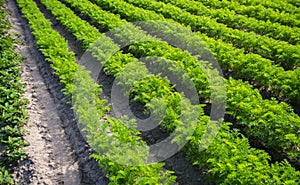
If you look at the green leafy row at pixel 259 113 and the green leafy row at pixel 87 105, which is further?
the green leafy row at pixel 259 113

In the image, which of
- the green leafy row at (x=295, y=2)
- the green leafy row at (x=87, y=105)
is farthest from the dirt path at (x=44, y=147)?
the green leafy row at (x=295, y=2)

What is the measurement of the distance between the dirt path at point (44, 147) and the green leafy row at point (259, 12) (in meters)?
8.53

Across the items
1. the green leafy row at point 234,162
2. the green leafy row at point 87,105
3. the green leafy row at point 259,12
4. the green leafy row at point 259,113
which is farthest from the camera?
the green leafy row at point 259,12

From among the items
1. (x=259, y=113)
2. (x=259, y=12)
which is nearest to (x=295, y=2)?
(x=259, y=12)

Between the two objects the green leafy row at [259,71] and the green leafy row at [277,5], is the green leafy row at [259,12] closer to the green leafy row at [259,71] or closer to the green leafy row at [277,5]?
the green leafy row at [277,5]

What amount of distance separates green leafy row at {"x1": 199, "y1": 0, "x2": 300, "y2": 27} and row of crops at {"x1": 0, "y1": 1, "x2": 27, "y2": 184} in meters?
8.61

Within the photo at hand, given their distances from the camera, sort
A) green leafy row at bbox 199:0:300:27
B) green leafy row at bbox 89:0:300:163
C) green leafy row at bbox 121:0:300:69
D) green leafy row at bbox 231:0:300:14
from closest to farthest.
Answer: green leafy row at bbox 89:0:300:163 < green leafy row at bbox 121:0:300:69 < green leafy row at bbox 199:0:300:27 < green leafy row at bbox 231:0:300:14

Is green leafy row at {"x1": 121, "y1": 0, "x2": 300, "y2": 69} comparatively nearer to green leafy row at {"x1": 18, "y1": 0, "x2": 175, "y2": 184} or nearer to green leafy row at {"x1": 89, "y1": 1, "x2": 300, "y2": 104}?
green leafy row at {"x1": 89, "y1": 1, "x2": 300, "y2": 104}

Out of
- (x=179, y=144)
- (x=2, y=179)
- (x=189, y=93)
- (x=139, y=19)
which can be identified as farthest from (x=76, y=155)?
(x=139, y=19)

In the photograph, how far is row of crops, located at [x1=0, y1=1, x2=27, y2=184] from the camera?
6.50 m

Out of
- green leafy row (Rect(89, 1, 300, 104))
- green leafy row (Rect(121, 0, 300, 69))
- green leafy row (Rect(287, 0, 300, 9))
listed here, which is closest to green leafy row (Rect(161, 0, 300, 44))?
green leafy row (Rect(121, 0, 300, 69))

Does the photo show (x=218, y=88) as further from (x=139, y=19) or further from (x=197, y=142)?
(x=139, y=19)

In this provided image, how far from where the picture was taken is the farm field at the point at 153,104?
19.0 ft

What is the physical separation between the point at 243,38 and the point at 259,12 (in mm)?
3326
